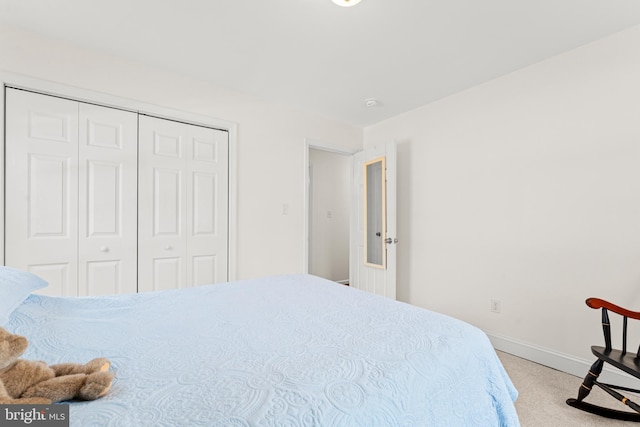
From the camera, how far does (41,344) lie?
2.92 ft

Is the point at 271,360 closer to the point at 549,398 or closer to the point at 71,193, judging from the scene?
the point at 549,398

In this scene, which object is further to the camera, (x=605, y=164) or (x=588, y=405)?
Result: (x=605, y=164)

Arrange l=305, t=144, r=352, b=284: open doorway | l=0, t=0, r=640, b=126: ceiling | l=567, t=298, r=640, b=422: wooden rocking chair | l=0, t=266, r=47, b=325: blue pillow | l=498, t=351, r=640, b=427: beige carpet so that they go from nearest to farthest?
l=0, t=266, r=47, b=325: blue pillow, l=567, t=298, r=640, b=422: wooden rocking chair, l=498, t=351, r=640, b=427: beige carpet, l=0, t=0, r=640, b=126: ceiling, l=305, t=144, r=352, b=284: open doorway

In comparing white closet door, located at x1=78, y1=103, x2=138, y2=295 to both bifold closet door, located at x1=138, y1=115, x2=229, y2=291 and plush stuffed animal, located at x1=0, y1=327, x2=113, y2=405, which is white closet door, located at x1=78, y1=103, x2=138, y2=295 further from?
plush stuffed animal, located at x1=0, y1=327, x2=113, y2=405

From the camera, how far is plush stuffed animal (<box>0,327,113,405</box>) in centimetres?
60

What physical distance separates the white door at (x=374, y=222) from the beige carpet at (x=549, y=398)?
138 centimetres

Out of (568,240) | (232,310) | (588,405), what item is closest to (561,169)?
(568,240)

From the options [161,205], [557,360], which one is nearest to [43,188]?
[161,205]

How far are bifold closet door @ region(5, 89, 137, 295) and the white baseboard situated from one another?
330 centimetres

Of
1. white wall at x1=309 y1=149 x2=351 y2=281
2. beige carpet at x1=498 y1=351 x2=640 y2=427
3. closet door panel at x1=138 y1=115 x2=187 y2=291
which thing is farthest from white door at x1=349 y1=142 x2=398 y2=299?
closet door panel at x1=138 y1=115 x2=187 y2=291

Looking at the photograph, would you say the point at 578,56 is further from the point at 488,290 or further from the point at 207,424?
the point at 207,424

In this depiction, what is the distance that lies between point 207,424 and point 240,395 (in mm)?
95

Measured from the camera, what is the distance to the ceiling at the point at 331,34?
1.79m

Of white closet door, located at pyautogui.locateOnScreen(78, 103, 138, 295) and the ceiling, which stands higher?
the ceiling
